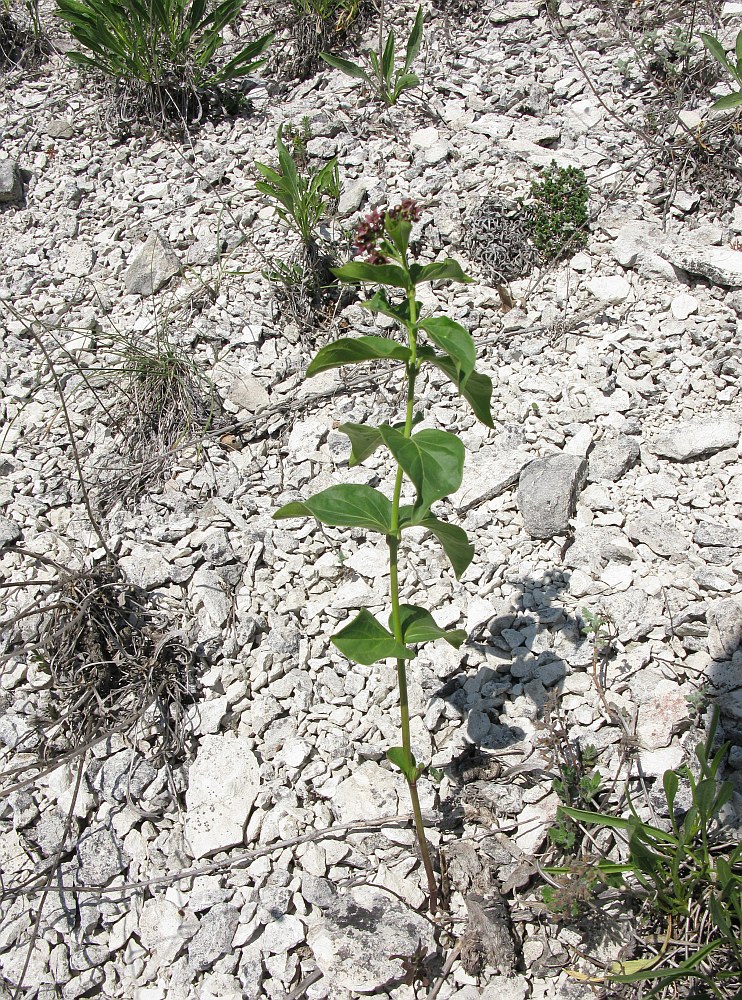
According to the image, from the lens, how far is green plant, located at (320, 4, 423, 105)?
444 centimetres

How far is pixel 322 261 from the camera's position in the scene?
3.88m

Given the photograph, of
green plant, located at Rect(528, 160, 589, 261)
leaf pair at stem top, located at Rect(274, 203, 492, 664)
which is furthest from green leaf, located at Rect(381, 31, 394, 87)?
leaf pair at stem top, located at Rect(274, 203, 492, 664)

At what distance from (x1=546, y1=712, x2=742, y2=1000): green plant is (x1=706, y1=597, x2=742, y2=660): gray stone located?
403 millimetres

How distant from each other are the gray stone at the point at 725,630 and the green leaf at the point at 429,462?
4.25 ft

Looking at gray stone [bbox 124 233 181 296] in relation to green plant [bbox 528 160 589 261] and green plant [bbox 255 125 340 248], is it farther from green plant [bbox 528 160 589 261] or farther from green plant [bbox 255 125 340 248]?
green plant [bbox 528 160 589 261]

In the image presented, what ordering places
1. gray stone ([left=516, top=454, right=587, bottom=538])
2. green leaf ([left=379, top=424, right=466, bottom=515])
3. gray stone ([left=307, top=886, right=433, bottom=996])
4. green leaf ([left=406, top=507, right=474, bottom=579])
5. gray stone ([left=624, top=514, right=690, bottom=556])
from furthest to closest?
gray stone ([left=516, top=454, right=587, bottom=538]), gray stone ([left=624, top=514, right=690, bottom=556]), gray stone ([left=307, top=886, right=433, bottom=996]), green leaf ([left=406, top=507, right=474, bottom=579]), green leaf ([left=379, top=424, right=466, bottom=515])

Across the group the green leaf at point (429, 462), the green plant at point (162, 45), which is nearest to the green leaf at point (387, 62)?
the green plant at point (162, 45)

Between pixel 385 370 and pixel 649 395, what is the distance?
44.4 inches

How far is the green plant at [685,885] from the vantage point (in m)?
2.09

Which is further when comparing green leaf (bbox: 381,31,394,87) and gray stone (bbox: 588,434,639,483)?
green leaf (bbox: 381,31,394,87)

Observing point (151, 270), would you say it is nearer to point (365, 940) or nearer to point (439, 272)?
point (439, 272)

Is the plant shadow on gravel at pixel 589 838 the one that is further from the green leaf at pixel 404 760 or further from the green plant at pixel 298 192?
the green plant at pixel 298 192

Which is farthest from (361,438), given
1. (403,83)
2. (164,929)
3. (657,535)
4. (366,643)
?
(403,83)

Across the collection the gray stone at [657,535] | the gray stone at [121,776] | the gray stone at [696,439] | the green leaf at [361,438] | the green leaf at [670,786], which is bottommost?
the green leaf at [670,786]
